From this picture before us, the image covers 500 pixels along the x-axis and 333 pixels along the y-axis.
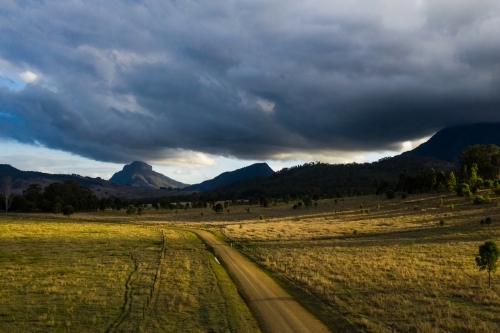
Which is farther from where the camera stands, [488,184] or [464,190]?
[488,184]

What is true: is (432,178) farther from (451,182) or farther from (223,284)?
(223,284)

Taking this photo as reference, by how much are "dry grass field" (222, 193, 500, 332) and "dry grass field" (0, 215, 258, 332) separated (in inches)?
236

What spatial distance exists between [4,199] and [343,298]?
160 metres

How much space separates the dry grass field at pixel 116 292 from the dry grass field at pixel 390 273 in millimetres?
5986

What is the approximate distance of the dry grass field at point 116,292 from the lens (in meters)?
20.0

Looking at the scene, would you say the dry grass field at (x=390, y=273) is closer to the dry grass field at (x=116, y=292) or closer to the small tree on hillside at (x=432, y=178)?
the dry grass field at (x=116, y=292)

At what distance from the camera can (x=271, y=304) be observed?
23.6 metres

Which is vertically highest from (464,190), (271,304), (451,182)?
(451,182)

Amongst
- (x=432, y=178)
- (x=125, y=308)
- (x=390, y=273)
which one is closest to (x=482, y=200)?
(x=432, y=178)

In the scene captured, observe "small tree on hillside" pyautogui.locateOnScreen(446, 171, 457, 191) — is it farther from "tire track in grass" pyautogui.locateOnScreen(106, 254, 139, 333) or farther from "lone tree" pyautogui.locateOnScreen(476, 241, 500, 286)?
"tire track in grass" pyautogui.locateOnScreen(106, 254, 139, 333)

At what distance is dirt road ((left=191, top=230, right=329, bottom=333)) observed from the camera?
64.2 ft

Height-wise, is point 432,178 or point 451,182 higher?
point 432,178

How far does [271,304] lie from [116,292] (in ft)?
36.8

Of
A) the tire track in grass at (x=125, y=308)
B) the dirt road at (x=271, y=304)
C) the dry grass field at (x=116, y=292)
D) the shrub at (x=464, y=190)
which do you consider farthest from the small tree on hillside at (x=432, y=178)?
the tire track in grass at (x=125, y=308)
